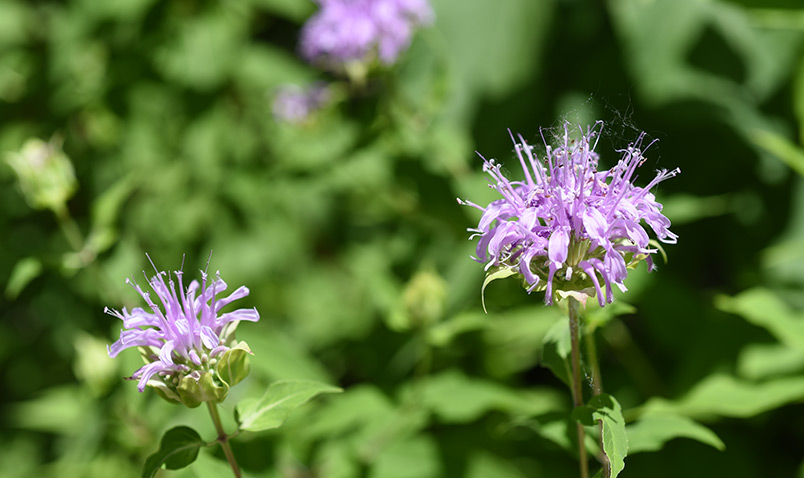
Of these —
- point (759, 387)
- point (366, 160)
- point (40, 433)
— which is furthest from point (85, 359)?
point (759, 387)

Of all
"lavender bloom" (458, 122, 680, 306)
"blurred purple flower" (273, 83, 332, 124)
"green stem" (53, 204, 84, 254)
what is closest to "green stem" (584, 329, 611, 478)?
"lavender bloom" (458, 122, 680, 306)

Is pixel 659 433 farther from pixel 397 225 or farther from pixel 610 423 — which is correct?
pixel 397 225

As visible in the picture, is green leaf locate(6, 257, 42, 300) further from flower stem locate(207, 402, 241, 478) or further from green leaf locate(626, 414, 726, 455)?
green leaf locate(626, 414, 726, 455)

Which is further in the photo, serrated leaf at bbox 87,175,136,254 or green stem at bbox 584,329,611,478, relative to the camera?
serrated leaf at bbox 87,175,136,254

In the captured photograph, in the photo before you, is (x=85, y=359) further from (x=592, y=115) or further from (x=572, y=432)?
(x=592, y=115)

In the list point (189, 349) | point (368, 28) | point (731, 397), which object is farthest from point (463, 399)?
point (368, 28)

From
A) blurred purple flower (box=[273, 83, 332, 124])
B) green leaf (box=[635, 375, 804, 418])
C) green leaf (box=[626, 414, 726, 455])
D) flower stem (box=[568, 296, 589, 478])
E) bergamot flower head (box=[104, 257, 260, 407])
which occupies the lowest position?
green leaf (box=[635, 375, 804, 418])
